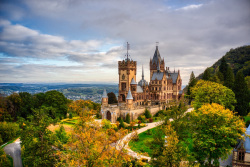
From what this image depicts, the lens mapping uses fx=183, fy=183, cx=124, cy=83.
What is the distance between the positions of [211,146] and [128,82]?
122 feet

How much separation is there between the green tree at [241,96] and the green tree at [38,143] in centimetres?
4328

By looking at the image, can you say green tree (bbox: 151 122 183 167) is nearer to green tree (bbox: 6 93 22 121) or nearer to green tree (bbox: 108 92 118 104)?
green tree (bbox: 108 92 118 104)

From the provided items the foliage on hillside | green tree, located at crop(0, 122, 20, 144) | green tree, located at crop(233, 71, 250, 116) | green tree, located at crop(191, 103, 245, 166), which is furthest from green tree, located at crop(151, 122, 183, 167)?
the foliage on hillside

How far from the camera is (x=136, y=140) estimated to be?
38.2 metres

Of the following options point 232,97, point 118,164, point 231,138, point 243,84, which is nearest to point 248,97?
point 243,84

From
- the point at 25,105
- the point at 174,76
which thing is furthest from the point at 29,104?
the point at 174,76

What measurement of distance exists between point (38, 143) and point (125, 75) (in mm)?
39543

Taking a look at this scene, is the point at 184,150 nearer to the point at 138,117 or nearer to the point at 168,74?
the point at 138,117

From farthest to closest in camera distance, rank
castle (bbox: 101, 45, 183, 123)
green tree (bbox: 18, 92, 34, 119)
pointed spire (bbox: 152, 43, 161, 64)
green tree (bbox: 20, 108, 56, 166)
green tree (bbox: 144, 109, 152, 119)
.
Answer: pointed spire (bbox: 152, 43, 161, 64) < green tree (bbox: 18, 92, 34, 119) < green tree (bbox: 144, 109, 152, 119) < castle (bbox: 101, 45, 183, 123) < green tree (bbox: 20, 108, 56, 166)

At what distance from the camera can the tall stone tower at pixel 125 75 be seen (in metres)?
58.3

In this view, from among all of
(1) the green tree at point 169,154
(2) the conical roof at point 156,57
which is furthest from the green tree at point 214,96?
(2) the conical roof at point 156,57

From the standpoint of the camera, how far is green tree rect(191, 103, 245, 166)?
23297 millimetres

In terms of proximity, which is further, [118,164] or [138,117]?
[138,117]

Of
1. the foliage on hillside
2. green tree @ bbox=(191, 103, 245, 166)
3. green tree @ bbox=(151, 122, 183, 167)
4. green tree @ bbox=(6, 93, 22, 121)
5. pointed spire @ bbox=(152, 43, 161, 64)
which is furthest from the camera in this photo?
pointed spire @ bbox=(152, 43, 161, 64)
